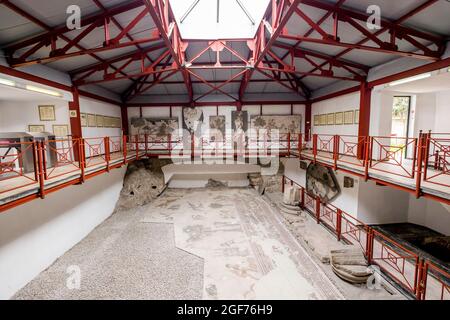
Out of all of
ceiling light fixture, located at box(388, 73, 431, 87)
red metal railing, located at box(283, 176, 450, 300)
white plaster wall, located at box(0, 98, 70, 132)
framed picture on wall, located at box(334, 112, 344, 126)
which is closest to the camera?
red metal railing, located at box(283, 176, 450, 300)

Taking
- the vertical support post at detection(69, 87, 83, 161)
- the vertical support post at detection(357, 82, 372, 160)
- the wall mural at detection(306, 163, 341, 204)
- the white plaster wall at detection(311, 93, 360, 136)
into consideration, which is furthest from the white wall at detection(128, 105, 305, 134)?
the vertical support post at detection(69, 87, 83, 161)

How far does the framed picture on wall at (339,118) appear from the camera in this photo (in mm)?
10398

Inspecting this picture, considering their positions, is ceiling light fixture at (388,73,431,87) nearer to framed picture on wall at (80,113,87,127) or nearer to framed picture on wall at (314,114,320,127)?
framed picture on wall at (314,114,320,127)

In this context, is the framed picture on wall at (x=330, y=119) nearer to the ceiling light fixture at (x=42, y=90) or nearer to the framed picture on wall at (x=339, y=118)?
the framed picture on wall at (x=339, y=118)

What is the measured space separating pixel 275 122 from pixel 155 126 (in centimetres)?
752

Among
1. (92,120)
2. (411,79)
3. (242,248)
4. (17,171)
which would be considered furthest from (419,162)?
(92,120)

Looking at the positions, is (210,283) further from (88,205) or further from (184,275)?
(88,205)

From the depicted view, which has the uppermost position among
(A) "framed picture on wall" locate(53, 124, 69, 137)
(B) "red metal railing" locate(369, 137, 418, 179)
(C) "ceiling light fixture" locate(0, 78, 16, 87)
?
(C) "ceiling light fixture" locate(0, 78, 16, 87)

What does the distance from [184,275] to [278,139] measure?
10128 mm

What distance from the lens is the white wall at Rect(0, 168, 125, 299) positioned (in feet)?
16.1

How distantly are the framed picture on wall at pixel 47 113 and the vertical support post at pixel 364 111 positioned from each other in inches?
481

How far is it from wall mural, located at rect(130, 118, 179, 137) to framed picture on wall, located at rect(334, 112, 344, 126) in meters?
9.02

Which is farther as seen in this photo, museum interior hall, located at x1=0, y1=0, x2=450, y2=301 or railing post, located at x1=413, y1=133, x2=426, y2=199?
museum interior hall, located at x1=0, y1=0, x2=450, y2=301

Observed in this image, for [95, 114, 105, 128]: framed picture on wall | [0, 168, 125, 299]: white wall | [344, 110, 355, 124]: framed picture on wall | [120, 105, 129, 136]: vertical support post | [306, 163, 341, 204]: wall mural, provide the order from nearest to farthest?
[0, 168, 125, 299]: white wall → [344, 110, 355, 124]: framed picture on wall → [306, 163, 341, 204]: wall mural → [95, 114, 105, 128]: framed picture on wall → [120, 105, 129, 136]: vertical support post
